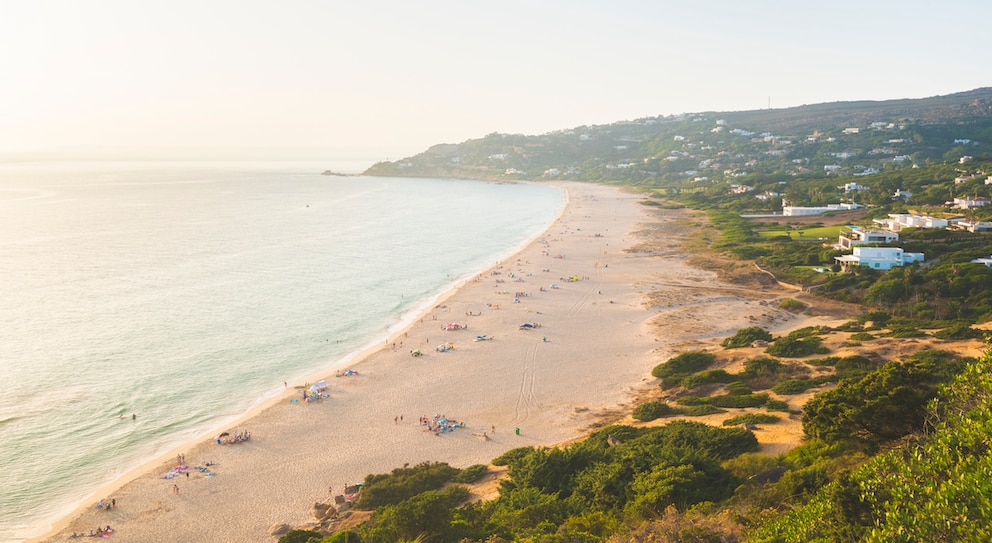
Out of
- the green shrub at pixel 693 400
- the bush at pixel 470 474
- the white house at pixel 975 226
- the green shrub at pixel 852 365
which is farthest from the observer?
the white house at pixel 975 226

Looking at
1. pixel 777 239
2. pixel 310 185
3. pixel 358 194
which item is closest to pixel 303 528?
pixel 777 239

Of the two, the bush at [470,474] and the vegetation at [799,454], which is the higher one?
the vegetation at [799,454]

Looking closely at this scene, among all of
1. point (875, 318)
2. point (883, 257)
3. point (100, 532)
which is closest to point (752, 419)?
point (875, 318)

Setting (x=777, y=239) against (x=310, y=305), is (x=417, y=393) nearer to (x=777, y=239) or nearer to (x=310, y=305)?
(x=310, y=305)

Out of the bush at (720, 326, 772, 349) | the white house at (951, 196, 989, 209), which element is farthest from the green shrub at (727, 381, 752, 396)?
the white house at (951, 196, 989, 209)

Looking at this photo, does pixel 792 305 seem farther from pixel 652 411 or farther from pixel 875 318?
pixel 652 411

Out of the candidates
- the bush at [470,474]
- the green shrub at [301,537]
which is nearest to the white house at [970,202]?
the bush at [470,474]

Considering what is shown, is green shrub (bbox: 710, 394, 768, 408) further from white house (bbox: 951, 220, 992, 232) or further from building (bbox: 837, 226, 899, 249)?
white house (bbox: 951, 220, 992, 232)

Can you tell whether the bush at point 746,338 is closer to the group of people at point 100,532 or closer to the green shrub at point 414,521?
the green shrub at point 414,521
